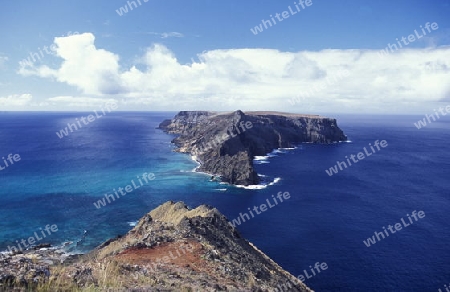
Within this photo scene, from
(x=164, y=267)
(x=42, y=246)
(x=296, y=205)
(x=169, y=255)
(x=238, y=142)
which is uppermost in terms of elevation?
(x=42, y=246)

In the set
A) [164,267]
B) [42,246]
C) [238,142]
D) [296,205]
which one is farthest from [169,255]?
[238,142]

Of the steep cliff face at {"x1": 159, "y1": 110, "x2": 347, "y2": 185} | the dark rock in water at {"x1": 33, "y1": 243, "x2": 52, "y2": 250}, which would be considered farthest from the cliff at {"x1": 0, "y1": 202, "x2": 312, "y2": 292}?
the steep cliff face at {"x1": 159, "y1": 110, "x2": 347, "y2": 185}

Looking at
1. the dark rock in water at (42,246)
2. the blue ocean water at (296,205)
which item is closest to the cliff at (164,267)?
the blue ocean water at (296,205)

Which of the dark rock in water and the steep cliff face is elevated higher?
the dark rock in water

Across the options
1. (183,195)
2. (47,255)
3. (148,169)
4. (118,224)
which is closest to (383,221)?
(183,195)

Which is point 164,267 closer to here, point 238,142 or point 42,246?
point 42,246

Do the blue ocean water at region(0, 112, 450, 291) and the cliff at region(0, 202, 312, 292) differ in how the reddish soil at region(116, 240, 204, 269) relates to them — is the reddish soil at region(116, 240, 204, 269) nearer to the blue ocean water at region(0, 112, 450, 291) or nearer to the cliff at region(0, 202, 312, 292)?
the cliff at region(0, 202, 312, 292)

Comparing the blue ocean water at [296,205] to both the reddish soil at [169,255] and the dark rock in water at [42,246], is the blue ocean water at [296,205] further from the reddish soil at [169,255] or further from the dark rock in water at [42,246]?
the reddish soil at [169,255]
